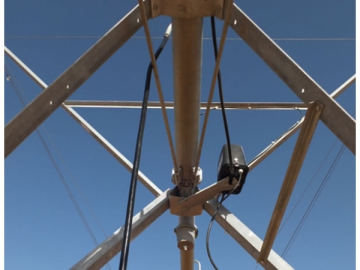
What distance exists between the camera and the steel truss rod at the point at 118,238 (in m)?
5.37

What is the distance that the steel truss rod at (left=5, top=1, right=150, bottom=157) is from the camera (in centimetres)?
376

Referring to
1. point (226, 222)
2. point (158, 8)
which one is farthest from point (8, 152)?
point (226, 222)

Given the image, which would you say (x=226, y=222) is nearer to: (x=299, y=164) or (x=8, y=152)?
(x=299, y=164)

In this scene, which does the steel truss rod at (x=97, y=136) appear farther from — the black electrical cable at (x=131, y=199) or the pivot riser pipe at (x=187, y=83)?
the black electrical cable at (x=131, y=199)

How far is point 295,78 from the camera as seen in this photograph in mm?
3828

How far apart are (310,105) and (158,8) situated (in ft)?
5.71

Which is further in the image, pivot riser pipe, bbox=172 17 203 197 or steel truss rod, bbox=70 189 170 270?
steel truss rod, bbox=70 189 170 270

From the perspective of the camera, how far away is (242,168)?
18.2ft

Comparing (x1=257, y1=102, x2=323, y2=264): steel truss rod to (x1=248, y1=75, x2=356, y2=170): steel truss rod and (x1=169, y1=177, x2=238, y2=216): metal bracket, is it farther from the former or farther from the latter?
(x1=248, y1=75, x2=356, y2=170): steel truss rod

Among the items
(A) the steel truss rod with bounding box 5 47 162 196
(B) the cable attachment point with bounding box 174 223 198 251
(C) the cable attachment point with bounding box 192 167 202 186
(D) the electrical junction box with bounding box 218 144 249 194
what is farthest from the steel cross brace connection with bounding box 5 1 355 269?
(B) the cable attachment point with bounding box 174 223 198 251

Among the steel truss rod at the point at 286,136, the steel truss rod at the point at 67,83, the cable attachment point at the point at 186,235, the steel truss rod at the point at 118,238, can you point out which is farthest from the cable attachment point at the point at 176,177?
the steel truss rod at the point at 67,83

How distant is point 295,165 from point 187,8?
186 centimetres

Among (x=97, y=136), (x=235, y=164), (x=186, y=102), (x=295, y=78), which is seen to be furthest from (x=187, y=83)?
(x=97, y=136)

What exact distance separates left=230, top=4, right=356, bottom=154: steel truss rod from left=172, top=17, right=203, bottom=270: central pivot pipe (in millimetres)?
463
